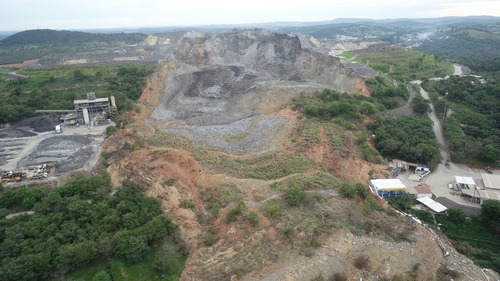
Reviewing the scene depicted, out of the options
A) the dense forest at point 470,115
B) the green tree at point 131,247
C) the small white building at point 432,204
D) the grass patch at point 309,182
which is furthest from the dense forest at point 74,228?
the dense forest at point 470,115

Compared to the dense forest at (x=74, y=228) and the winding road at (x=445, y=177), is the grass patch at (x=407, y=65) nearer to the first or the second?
the winding road at (x=445, y=177)

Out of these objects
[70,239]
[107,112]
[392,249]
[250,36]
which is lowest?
[392,249]

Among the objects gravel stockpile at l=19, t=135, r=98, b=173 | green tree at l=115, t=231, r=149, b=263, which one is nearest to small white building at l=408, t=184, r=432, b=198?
green tree at l=115, t=231, r=149, b=263

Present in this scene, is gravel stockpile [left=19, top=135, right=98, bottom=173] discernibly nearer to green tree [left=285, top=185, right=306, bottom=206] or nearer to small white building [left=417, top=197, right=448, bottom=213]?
green tree [left=285, top=185, right=306, bottom=206]

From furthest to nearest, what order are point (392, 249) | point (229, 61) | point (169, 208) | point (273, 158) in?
1. point (229, 61)
2. point (273, 158)
3. point (169, 208)
4. point (392, 249)

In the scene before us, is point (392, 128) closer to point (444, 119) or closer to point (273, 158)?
point (444, 119)

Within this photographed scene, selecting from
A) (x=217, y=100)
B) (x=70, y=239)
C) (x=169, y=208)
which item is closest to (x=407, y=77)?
(x=217, y=100)

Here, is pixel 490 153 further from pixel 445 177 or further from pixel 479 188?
pixel 479 188

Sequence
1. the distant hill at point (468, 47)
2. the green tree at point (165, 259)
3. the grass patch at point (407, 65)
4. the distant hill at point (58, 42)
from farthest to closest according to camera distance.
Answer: the distant hill at point (58, 42) < the distant hill at point (468, 47) < the grass patch at point (407, 65) < the green tree at point (165, 259)
